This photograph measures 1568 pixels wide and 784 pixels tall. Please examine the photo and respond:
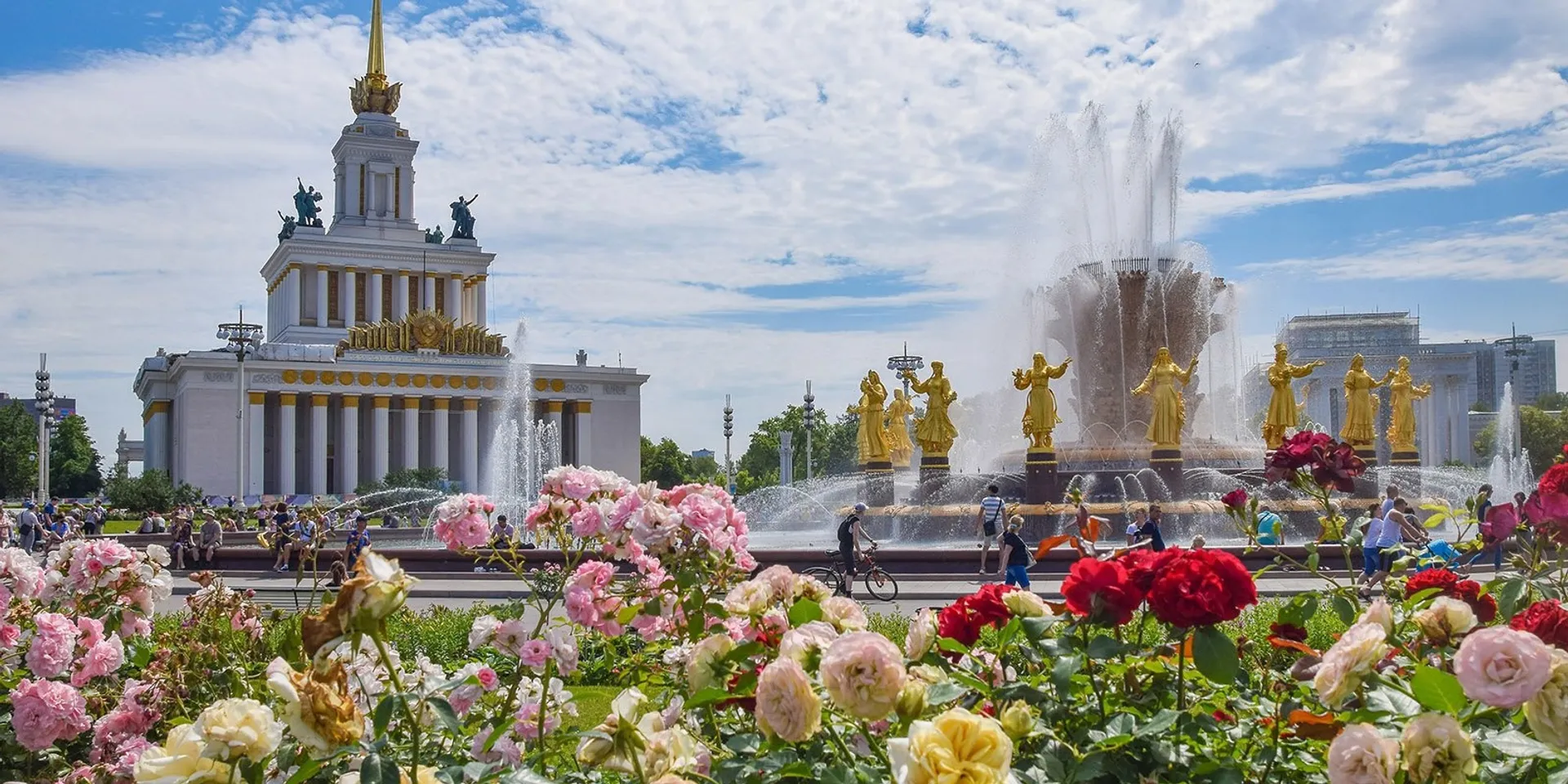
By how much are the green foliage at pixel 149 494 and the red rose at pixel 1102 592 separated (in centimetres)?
5153

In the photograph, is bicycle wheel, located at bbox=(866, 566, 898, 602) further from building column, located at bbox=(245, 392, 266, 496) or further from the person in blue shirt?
building column, located at bbox=(245, 392, 266, 496)

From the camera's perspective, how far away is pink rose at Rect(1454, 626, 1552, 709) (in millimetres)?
2469

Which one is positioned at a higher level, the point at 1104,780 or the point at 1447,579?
the point at 1447,579

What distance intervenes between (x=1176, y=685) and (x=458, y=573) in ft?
60.0

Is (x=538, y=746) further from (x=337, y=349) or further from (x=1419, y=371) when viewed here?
(x=1419, y=371)

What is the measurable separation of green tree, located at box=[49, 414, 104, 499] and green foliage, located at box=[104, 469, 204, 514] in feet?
103

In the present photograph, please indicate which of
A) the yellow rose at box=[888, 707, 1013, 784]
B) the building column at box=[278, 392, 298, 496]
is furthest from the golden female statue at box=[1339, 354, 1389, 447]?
the building column at box=[278, 392, 298, 496]

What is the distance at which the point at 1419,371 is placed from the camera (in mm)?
92750

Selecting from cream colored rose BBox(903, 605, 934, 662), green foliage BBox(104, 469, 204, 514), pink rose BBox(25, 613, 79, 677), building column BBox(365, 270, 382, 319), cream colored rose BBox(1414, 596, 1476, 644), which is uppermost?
building column BBox(365, 270, 382, 319)

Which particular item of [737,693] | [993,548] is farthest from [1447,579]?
[993,548]

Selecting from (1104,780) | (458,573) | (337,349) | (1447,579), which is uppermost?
(337,349)

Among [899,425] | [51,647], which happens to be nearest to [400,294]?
[899,425]

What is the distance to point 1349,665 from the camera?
275 centimetres

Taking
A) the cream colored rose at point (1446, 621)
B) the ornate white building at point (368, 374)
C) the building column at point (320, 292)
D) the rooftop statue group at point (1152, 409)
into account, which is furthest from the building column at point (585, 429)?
the cream colored rose at point (1446, 621)
